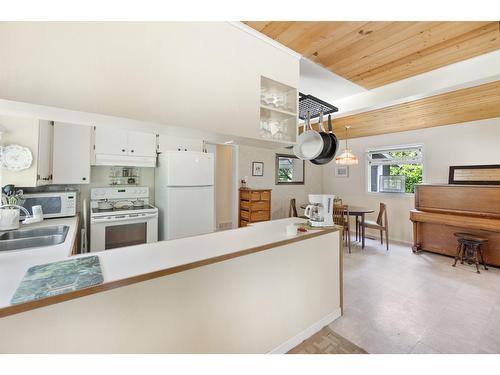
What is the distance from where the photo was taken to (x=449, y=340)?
1745mm

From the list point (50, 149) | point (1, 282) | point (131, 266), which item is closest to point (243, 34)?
point (131, 266)

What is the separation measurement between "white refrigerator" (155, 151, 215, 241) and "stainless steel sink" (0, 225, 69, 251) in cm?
121

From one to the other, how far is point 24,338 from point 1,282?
0.89ft

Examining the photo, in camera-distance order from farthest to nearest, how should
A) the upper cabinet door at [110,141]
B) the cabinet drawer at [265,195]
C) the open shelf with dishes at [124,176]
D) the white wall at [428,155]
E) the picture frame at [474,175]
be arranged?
the cabinet drawer at [265,195]
the white wall at [428,155]
the picture frame at [474,175]
the open shelf with dishes at [124,176]
the upper cabinet door at [110,141]

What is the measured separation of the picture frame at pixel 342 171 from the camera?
5.56m

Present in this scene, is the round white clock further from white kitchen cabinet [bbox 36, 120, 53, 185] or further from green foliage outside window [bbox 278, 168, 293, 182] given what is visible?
green foliage outside window [bbox 278, 168, 293, 182]

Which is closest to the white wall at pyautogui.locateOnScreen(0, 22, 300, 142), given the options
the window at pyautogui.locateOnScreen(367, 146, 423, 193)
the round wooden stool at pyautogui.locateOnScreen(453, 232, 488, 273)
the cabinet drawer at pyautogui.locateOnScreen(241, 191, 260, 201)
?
the cabinet drawer at pyautogui.locateOnScreen(241, 191, 260, 201)

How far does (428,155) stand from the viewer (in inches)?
166

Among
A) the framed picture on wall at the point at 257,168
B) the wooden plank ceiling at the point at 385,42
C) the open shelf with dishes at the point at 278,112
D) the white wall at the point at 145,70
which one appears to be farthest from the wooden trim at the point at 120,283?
the framed picture on wall at the point at 257,168

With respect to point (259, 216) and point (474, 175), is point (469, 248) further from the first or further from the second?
point (259, 216)

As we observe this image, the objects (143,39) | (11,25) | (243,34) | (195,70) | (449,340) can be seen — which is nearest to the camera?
(11,25)

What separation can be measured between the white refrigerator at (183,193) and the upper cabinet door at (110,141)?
0.51m

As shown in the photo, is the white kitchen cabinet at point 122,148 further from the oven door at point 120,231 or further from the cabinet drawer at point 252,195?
the cabinet drawer at point 252,195
